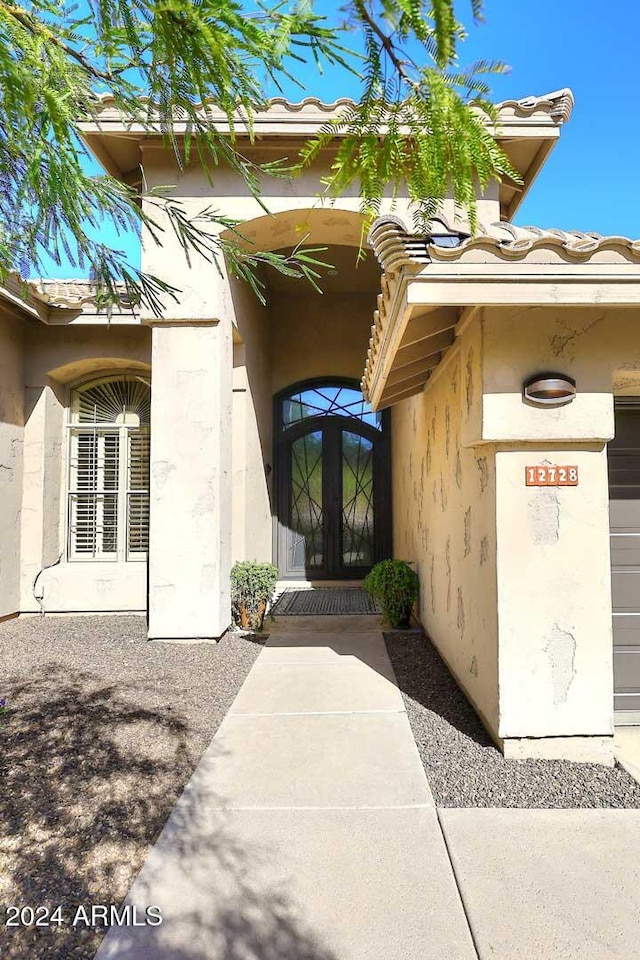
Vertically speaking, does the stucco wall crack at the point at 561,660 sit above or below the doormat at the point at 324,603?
above

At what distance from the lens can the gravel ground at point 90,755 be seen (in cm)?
226

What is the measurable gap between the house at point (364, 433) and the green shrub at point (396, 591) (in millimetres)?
287

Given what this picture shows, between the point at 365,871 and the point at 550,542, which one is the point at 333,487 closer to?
the point at 550,542

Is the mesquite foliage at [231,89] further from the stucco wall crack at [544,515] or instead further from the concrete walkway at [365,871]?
the concrete walkway at [365,871]

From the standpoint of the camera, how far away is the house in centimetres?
328

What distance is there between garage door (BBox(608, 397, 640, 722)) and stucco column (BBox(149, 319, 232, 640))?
A: 14.4 feet

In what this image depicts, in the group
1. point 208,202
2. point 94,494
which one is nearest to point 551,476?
point 208,202

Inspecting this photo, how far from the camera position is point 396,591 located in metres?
6.95

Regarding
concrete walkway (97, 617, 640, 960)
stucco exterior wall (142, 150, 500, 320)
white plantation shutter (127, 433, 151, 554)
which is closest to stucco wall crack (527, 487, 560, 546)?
concrete walkway (97, 617, 640, 960)

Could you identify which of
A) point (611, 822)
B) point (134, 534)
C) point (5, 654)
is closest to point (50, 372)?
point (134, 534)

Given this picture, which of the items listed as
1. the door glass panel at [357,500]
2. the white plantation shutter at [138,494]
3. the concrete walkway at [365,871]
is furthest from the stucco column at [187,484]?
the door glass panel at [357,500]

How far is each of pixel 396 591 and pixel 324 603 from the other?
2.33 meters

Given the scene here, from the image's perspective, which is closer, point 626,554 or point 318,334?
point 626,554

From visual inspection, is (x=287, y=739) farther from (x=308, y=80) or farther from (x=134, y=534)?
(x=134, y=534)
